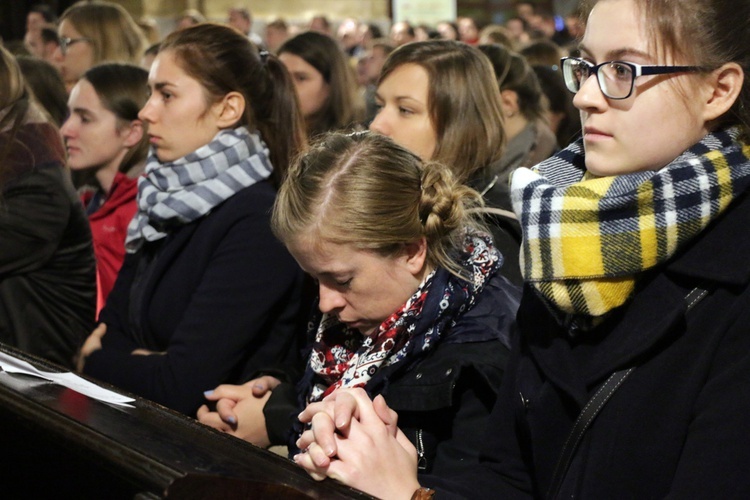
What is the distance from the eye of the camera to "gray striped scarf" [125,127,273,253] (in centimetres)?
290

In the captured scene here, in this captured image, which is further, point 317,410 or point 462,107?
point 462,107

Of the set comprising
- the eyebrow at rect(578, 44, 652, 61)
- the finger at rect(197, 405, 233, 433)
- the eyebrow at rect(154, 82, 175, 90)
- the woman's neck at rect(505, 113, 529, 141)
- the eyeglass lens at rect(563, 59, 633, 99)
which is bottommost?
the finger at rect(197, 405, 233, 433)

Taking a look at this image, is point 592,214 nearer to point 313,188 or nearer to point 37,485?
point 313,188

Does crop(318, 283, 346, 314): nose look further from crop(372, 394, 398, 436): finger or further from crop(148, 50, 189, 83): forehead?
crop(148, 50, 189, 83): forehead

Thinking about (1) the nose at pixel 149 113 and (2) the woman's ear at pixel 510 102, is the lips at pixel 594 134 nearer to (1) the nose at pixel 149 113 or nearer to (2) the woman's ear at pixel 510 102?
(1) the nose at pixel 149 113

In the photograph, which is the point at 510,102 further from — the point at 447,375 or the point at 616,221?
the point at 616,221

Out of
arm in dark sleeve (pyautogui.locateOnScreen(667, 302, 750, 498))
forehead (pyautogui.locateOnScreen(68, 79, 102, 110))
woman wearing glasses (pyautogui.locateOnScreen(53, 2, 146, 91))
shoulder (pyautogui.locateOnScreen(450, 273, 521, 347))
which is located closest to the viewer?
arm in dark sleeve (pyautogui.locateOnScreen(667, 302, 750, 498))

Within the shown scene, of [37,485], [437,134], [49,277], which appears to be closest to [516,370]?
[37,485]

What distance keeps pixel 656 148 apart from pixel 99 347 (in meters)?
2.04

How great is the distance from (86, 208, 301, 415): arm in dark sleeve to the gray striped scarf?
0.50 ft

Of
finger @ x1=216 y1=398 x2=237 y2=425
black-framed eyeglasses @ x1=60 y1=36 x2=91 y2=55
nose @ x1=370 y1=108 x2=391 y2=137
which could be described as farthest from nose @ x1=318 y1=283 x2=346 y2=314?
black-framed eyeglasses @ x1=60 y1=36 x2=91 y2=55

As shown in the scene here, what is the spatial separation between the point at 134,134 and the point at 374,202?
211cm

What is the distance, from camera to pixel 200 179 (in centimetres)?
296

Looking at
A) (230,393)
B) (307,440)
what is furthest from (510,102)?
(307,440)
